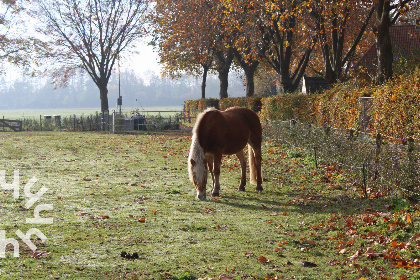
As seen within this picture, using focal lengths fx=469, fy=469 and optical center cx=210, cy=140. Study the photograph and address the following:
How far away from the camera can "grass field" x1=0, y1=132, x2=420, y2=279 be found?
6.21 metres

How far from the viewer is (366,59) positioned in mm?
42656

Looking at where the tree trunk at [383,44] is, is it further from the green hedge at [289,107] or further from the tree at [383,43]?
the green hedge at [289,107]

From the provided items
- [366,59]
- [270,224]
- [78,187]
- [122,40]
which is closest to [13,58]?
[122,40]

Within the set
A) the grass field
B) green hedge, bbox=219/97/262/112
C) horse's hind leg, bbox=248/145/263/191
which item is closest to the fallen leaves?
the grass field

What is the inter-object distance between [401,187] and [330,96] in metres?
7.26

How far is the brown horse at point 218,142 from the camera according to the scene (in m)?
10.6

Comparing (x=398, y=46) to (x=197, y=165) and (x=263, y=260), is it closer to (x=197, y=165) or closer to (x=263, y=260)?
(x=197, y=165)

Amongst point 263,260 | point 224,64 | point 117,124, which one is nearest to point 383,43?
point 263,260

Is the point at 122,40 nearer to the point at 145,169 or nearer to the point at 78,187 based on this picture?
the point at 145,169

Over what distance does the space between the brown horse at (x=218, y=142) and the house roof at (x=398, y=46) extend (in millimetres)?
29958

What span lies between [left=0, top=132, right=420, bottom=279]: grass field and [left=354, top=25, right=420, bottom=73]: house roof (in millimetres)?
30154

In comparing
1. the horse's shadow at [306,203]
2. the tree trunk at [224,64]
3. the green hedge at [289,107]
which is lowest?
the horse's shadow at [306,203]

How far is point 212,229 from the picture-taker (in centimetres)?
834

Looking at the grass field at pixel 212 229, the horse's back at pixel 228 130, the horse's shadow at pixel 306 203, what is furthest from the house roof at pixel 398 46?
the horse's shadow at pixel 306 203
